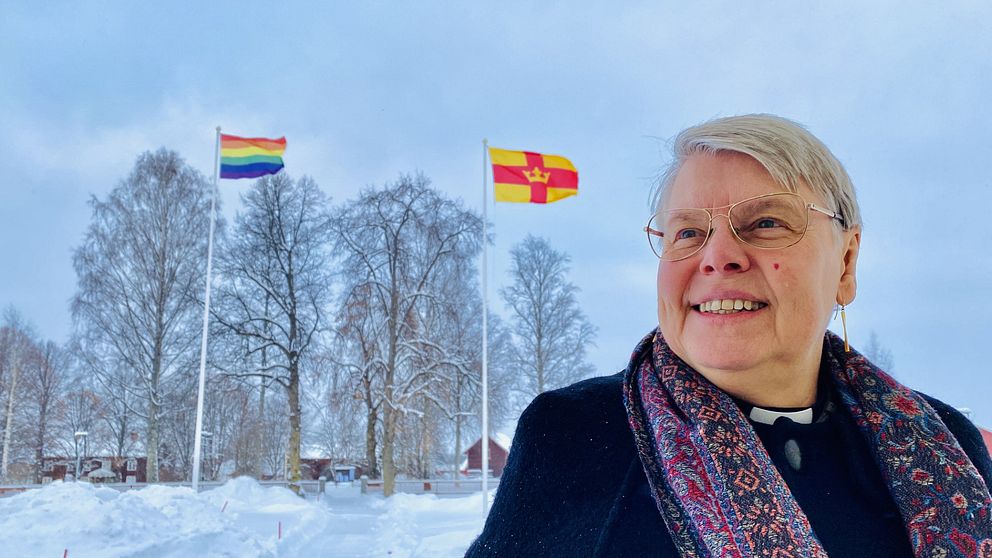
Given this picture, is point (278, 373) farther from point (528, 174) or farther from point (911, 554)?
point (911, 554)

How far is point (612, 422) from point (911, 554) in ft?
1.57

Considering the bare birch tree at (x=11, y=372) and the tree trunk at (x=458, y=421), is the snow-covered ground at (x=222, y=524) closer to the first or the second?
the tree trunk at (x=458, y=421)

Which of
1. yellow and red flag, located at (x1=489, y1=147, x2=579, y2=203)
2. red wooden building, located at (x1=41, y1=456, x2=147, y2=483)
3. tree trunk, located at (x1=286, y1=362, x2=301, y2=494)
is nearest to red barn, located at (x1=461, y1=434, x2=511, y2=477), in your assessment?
tree trunk, located at (x1=286, y1=362, x2=301, y2=494)

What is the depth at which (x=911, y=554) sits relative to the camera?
1118mm

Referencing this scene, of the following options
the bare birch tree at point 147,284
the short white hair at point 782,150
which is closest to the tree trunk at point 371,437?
the bare birch tree at point 147,284

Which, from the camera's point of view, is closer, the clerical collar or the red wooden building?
the clerical collar

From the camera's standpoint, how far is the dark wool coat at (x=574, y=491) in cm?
110

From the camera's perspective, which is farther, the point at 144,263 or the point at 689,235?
the point at 144,263

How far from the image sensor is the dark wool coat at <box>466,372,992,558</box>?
110 cm

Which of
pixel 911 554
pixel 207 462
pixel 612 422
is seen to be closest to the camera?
pixel 911 554

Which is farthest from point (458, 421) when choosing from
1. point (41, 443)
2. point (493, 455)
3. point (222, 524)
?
point (41, 443)

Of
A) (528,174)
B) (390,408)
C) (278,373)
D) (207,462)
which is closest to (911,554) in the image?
(528,174)

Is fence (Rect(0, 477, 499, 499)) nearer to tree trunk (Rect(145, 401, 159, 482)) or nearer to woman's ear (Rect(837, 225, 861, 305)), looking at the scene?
tree trunk (Rect(145, 401, 159, 482))

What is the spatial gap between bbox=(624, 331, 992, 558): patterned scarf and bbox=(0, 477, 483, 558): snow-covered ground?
266 inches
